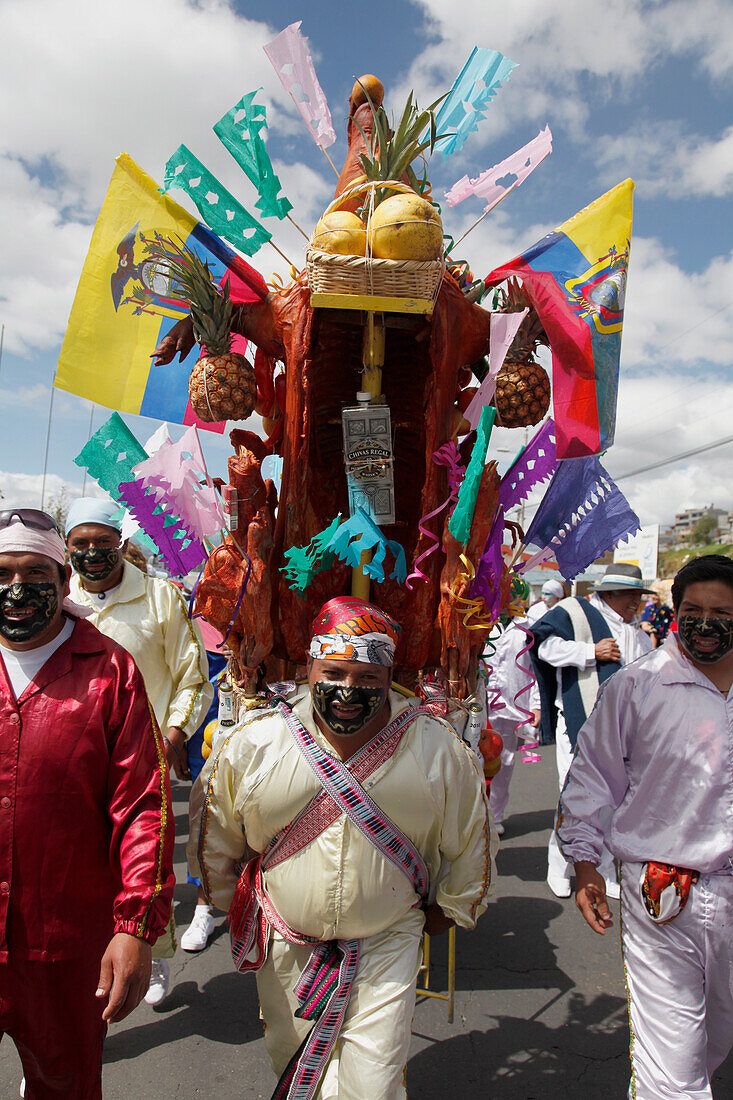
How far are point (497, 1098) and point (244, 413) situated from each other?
2707 mm

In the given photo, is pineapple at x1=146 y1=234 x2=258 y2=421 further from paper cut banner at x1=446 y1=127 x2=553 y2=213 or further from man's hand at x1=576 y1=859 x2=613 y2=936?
man's hand at x1=576 y1=859 x2=613 y2=936

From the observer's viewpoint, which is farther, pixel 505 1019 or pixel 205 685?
pixel 205 685

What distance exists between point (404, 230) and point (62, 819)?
77.2 inches

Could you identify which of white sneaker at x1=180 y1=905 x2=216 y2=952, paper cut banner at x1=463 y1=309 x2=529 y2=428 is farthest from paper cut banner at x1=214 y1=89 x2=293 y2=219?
white sneaker at x1=180 y1=905 x2=216 y2=952

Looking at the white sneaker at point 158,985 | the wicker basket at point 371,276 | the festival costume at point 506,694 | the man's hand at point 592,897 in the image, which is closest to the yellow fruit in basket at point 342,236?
the wicker basket at point 371,276

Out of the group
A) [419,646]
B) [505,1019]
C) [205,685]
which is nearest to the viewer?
[419,646]

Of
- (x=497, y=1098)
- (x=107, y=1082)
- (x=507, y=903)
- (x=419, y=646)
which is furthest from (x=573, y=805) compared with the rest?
(x=507, y=903)

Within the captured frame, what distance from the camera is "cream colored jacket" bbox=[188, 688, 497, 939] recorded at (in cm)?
204

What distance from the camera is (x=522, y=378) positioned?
2445 millimetres

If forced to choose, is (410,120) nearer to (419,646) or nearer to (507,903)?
(419,646)

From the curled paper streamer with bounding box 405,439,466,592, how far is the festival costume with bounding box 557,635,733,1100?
817 mm

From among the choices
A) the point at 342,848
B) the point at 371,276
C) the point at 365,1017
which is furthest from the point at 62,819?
the point at 371,276

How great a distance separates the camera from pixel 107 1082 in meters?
2.77

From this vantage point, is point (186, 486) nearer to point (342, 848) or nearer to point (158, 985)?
point (342, 848)
